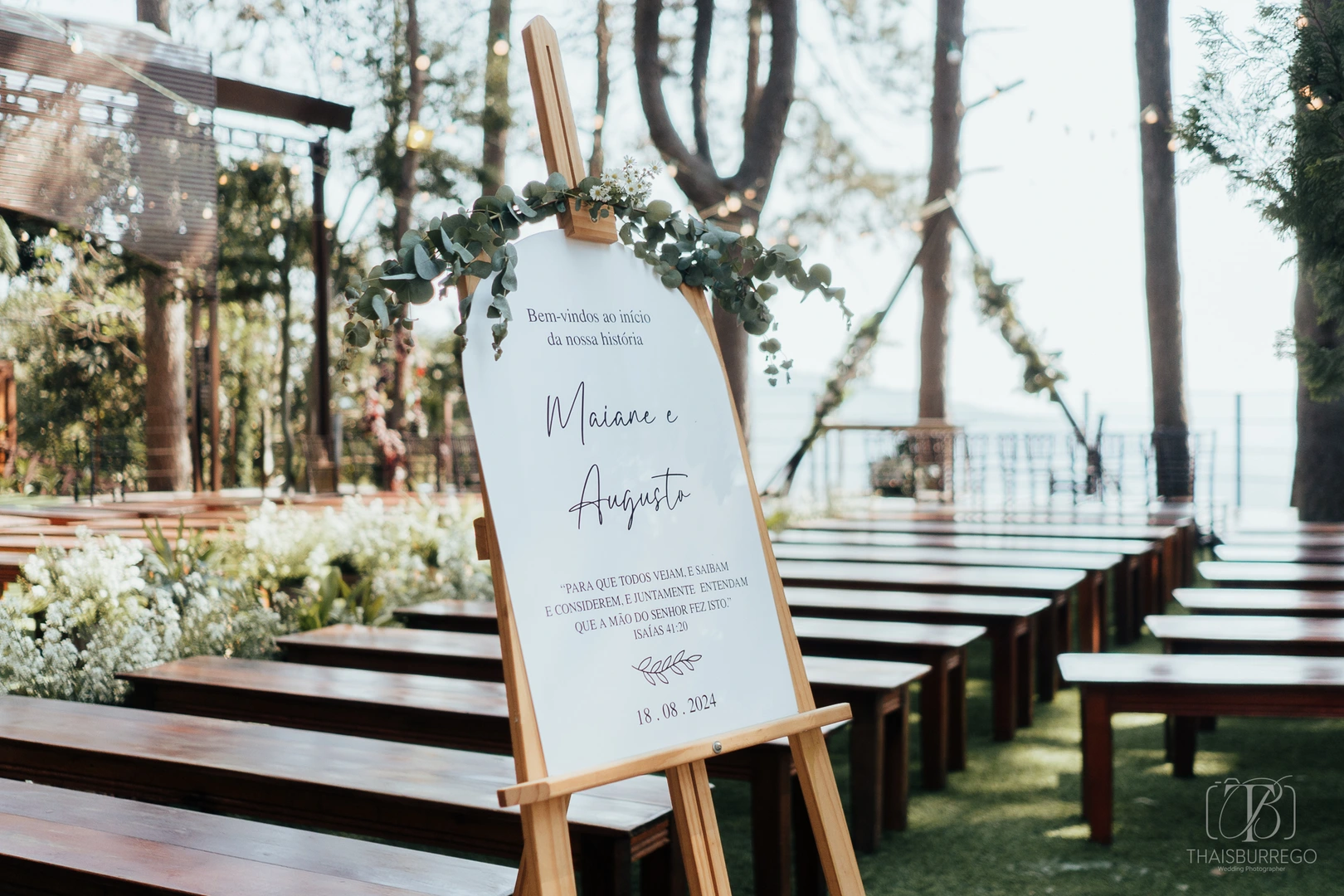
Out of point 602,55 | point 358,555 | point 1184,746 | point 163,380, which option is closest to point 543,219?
point 1184,746

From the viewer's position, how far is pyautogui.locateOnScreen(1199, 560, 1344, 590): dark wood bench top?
4527 millimetres

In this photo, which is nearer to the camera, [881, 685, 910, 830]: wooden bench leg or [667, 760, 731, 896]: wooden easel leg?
[667, 760, 731, 896]: wooden easel leg

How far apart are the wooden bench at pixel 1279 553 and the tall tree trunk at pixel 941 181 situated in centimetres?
500

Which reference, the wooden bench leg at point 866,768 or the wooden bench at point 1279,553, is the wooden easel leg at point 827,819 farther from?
the wooden bench at point 1279,553

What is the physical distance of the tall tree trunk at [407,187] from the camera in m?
11.7

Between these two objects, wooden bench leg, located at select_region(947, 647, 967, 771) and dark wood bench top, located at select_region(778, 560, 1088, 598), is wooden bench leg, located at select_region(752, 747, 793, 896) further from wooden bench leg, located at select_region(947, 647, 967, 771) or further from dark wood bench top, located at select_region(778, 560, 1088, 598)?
dark wood bench top, located at select_region(778, 560, 1088, 598)

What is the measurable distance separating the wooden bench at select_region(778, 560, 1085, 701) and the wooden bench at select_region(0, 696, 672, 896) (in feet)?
8.31

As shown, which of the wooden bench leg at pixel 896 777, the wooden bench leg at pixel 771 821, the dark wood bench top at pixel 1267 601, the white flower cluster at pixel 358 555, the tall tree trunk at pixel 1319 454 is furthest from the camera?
the tall tree trunk at pixel 1319 454

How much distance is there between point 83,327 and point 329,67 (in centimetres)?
807

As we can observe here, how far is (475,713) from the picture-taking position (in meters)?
2.87

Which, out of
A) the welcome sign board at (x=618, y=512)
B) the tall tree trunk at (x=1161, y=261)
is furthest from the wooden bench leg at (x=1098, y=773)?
the tall tree trunk at (x=1161, y=261)

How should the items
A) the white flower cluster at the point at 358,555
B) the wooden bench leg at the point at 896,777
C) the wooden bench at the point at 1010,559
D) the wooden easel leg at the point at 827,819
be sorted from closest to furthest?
the wooden easel leg at the point at 827,819 < the wooden bench leg at the point at 896,777 < the white flower cluster at the point at 358,555 < the wooden bench at the point at 1010,559

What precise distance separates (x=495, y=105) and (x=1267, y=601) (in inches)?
412

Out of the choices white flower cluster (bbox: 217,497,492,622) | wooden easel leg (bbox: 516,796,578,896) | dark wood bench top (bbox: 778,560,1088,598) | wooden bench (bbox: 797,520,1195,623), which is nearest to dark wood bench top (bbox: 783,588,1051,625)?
dark wood bench top (bbox: 778,560,1088,598)
